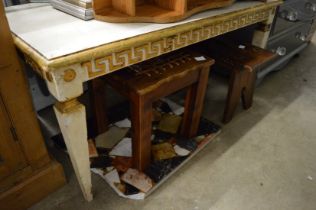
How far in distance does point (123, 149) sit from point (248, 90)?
0.75 m

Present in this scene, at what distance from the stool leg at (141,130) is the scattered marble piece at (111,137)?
0.66 feet

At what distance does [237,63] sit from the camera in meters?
1.19

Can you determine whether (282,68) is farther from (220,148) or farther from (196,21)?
(196,21)

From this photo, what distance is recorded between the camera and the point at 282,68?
1.95m

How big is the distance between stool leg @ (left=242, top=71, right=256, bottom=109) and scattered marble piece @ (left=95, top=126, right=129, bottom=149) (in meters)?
0.67

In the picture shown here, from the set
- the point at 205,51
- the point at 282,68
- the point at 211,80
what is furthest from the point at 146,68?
the point at 282,68

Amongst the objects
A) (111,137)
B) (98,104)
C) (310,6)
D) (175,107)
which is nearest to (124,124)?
(111,137)

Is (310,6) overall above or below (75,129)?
above

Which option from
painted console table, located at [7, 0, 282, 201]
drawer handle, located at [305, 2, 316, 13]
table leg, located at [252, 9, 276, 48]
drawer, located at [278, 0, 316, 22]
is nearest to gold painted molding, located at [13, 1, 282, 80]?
painted console table, located at [7, 0, 282, 201]

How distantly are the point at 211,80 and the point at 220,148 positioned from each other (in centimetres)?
68

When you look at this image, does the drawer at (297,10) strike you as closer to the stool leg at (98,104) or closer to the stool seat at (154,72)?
the stool seat at (154,72)

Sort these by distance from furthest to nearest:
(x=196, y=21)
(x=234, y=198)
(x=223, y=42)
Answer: (x=223, y=42) < (x=234, y=198) < (x=196, y=21)

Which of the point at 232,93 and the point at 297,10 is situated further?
the point at 297,10

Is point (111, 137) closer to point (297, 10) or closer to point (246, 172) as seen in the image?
point (246, 172)
